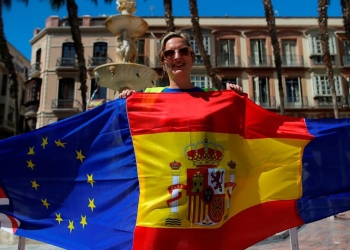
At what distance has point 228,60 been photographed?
108ft

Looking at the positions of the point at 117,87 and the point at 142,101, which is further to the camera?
the point at 117,87

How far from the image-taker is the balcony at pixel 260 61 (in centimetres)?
3245

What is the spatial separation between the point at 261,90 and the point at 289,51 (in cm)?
493

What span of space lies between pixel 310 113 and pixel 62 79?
2302 centimetres

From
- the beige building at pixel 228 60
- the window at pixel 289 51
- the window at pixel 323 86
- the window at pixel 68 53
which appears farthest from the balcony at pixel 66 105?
the window at pixel 323 86

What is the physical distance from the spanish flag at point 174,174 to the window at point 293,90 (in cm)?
2986

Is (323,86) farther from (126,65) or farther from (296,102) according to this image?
(126,65)

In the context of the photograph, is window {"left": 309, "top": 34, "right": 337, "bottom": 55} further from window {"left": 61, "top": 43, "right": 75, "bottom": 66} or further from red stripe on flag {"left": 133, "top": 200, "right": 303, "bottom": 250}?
red stripe on flag {"left": 133, "top": 200, "right": 303, "bottom": 250}

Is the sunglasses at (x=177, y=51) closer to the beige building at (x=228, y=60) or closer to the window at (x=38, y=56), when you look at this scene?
the beige building at (x=228, y=60)

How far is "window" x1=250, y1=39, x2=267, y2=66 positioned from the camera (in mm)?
32781

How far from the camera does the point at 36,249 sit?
5.42 metres

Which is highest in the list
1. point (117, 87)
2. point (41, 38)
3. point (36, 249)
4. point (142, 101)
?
point (41, 38)

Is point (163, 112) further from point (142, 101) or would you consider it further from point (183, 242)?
point (183, 242)

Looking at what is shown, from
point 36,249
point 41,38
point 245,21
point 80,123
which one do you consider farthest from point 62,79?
point 80,123
